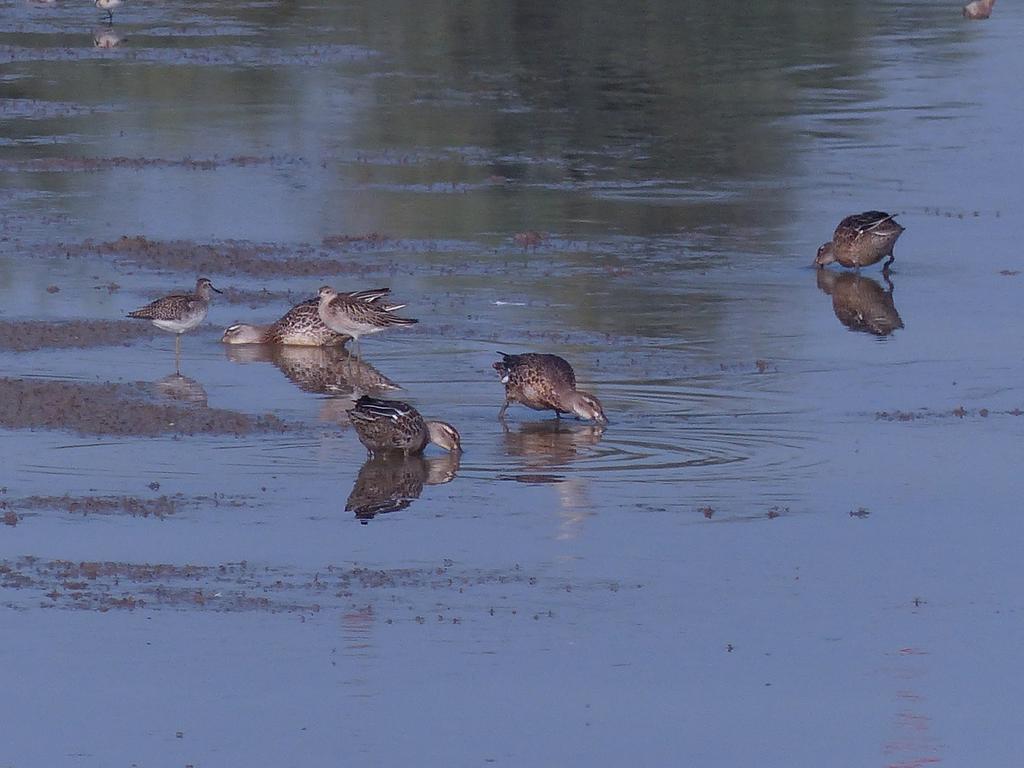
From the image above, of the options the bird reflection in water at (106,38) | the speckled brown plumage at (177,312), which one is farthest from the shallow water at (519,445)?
the bird reflection in water at (106,38)

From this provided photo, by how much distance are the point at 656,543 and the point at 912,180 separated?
14477mm

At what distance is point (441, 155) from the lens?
2695 cm

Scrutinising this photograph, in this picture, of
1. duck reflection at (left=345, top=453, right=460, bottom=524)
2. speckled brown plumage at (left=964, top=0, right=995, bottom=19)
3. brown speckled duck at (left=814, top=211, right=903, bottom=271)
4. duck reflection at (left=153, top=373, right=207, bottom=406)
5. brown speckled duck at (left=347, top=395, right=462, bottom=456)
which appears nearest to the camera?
duck reflection at (left=345, top=453, right=460, bottom=524)

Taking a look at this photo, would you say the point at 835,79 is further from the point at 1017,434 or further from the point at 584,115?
the point at 1017,434

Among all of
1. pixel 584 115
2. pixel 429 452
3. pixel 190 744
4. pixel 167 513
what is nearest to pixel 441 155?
pixel 584 115

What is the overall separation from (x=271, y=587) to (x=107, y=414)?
13.4 feet

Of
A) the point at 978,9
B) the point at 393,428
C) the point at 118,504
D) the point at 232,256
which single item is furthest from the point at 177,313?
the point at 978,9

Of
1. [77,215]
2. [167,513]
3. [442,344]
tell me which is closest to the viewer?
[167,513]

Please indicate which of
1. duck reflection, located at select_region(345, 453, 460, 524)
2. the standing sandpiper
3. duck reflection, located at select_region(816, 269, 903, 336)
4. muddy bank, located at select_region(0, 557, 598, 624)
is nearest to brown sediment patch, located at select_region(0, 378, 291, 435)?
duck reflection, located at select_region(345, 453, 460, 524)

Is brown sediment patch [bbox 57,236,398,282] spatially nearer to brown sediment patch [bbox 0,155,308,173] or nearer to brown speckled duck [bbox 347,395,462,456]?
brown sediment patch [bbox 0,155,308,173]

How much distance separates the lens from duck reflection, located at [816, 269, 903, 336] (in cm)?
1820

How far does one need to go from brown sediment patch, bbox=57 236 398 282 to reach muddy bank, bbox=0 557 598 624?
352 inches

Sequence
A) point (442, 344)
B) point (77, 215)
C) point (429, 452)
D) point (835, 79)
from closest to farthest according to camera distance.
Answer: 1. point (429, 452)
2. point (442, 344)
3. point (77, 215)
4. point (835, 79)

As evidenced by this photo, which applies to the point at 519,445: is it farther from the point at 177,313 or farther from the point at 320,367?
the point at 177,313
